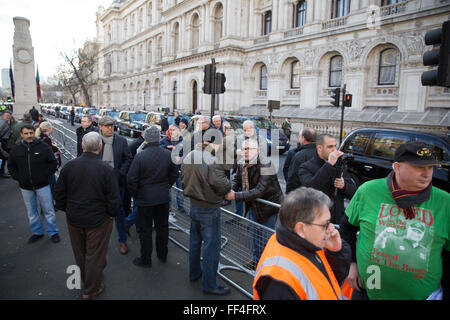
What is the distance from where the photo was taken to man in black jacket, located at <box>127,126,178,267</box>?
4090 mm

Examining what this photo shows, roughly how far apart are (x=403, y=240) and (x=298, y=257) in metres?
1.08

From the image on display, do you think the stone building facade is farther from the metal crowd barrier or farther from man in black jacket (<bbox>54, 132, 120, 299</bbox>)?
man in black jacket (<bbox>54, 132, 120, 299</bbox>)

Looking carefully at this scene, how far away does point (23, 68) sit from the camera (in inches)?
645

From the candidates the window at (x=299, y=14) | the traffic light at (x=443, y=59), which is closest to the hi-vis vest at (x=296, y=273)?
the traffic light at (x=443, y=59)

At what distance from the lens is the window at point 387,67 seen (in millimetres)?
18562

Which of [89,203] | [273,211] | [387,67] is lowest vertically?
[273,211]

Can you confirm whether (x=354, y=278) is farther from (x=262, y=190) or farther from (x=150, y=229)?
(x=150, y=229)

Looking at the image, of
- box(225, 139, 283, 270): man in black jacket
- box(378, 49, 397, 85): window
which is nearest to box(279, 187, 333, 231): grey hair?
box(225, 139, 283, 270): man in black jacket

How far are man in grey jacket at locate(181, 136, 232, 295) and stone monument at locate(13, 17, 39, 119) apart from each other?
17595mm

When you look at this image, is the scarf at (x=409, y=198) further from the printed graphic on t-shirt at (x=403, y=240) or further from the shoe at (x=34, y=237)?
the shoe at (x=34, y=237)

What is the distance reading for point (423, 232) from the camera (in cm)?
211

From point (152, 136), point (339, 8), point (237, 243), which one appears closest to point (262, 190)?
point (237, 243)

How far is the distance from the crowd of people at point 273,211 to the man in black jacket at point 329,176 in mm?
13
